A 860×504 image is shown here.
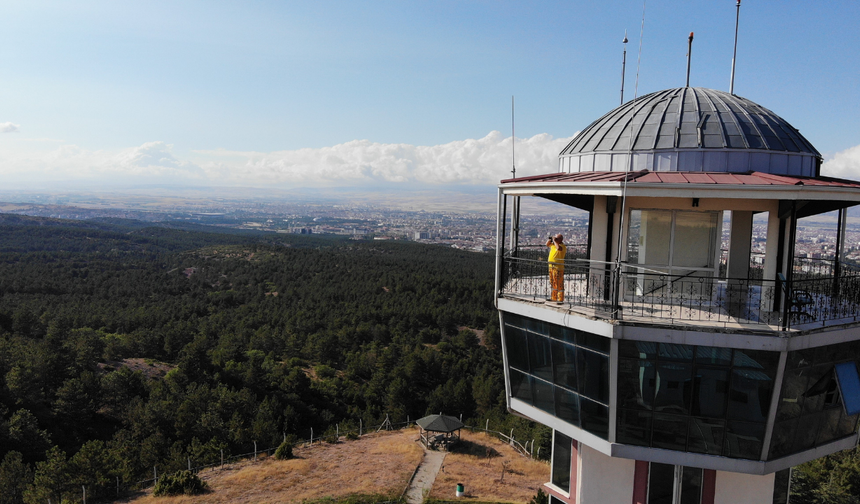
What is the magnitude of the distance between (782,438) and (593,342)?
17.4 ft

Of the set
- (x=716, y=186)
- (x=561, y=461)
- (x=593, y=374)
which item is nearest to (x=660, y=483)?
(x=561, y=461)


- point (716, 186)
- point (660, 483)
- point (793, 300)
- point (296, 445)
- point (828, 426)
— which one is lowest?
point (296, 445)

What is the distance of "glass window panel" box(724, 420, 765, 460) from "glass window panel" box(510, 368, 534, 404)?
5307mm

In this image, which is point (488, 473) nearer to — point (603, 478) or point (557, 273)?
point (603, 478)

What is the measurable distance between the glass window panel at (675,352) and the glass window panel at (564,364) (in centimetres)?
223

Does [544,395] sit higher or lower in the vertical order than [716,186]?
lower

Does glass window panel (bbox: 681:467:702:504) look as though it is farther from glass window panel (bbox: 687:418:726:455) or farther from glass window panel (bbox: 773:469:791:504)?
glass window panel (bbox: 773:469:791:504)

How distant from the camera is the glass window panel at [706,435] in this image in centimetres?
1345

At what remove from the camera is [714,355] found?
41.9 ft

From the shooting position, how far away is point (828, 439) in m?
14.8

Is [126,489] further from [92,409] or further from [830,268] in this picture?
[830,268]

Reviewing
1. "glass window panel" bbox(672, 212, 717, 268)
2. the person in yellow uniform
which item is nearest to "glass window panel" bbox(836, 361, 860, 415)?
"glass window panel" bbox(672, 212, 717, 268)

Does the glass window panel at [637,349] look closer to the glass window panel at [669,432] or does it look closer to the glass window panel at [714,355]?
the glass window panel at [714,355]

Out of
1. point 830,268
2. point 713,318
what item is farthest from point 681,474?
point 830,268
